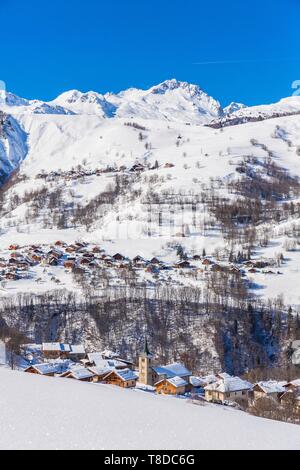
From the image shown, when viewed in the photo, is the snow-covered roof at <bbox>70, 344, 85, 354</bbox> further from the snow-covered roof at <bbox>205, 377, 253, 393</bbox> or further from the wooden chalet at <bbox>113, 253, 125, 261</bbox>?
the wooden chalet at <bbox>113, 253, 125, 261</bbox>

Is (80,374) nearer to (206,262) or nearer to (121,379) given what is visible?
(121,379)

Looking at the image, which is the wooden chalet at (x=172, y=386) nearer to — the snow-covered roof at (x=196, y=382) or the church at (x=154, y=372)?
the snow-covered roof at (x=196, y=382)

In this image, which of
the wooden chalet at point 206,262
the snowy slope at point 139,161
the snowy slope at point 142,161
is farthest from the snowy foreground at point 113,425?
the wooden chalet at point 206,262

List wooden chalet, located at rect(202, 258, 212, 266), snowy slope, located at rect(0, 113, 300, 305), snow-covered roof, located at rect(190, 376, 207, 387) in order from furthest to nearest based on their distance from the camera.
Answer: snowy slope, located at rect(0, 113, 300, 305) < wooden chalet, located at rect(202, 258, 212, 266) < snow-covered roof, located at rect(190, 376, 207, 387)

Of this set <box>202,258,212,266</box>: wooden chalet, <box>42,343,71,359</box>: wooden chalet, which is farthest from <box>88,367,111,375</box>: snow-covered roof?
<box>202,258,212,266</box>: wooden chalet

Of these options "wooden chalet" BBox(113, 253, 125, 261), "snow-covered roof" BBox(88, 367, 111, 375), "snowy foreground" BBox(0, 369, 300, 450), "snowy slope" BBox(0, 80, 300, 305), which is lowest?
"snow-covered roof" BBox(88, 367, 111, 375)

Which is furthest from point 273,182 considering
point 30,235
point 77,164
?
point 77,164
